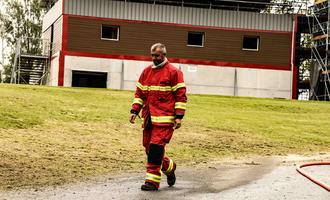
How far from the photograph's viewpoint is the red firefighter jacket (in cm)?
818

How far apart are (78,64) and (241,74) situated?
974 centimetres

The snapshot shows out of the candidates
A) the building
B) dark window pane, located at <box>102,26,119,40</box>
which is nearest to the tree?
the building

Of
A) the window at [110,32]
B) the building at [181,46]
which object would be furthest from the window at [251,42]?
the window at [110,32]

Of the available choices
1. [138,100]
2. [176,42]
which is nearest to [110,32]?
[176,42]

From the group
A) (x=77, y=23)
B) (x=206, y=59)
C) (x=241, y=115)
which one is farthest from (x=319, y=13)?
(x=241, y=115)

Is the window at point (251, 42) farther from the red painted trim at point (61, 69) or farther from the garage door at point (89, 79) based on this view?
the red painted trim at point (61, 69)

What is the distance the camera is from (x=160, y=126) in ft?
26.8

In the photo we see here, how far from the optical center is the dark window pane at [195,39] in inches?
1443

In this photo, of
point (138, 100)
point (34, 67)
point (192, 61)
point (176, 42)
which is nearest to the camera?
point (138, 100)

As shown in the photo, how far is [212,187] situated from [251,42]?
29.6 metres

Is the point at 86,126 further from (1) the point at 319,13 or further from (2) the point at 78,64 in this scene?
(1) the point at 319,13

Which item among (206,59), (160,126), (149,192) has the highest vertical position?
(206,59)

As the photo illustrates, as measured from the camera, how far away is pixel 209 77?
3606cm

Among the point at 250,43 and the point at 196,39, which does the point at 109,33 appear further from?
the point at 250,43
